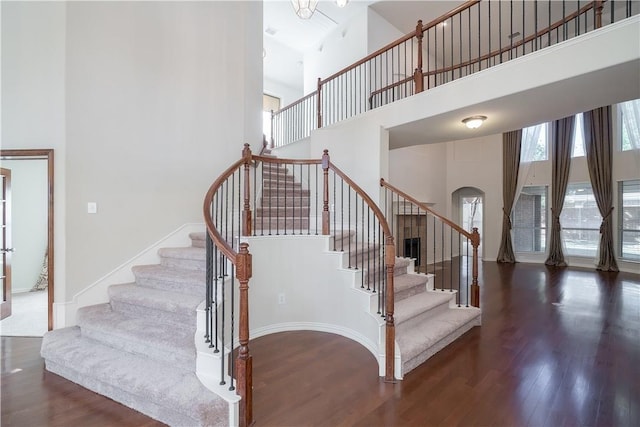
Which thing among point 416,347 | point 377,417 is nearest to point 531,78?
point 416,347

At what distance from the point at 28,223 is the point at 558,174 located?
1175 cm

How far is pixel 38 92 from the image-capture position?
3297mm

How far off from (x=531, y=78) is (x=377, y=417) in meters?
3.42

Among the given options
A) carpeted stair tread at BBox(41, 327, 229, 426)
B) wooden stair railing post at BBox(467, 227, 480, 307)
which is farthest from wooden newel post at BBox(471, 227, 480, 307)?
carpeted stair tread at BBox(41, 327, 229, 426)

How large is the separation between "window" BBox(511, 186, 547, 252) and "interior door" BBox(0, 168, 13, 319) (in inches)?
423

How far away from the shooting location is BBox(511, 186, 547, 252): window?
8.32 metres

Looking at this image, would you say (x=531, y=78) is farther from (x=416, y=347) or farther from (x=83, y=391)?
(x=83, y=391)

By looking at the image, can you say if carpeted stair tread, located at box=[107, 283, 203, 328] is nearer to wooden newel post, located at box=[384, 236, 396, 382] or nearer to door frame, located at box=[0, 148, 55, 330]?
door frame, located at box=[0, 148, 55, 330]

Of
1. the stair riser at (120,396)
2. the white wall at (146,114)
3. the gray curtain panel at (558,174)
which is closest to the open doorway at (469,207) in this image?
the gray curtain panel at (558,174)

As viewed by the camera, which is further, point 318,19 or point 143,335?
point 318,19

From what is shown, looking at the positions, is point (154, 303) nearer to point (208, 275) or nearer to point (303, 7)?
point (208, 275)

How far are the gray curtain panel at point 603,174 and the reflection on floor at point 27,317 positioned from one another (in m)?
10.7

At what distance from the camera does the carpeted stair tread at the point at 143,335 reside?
94.2 inches

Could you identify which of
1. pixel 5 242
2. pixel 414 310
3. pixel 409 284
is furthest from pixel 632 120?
pixel 5 242
